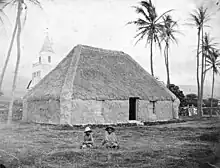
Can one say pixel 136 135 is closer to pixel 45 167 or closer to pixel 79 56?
pixel 45 167

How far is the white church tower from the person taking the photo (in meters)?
29.3

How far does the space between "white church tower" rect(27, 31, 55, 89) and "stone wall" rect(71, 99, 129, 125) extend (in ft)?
51.7

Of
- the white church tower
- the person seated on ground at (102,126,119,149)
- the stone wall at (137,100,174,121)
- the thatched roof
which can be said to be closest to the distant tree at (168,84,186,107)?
the thatched roof

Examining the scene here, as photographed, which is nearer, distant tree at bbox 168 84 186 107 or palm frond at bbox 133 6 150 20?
palm frond at bbox 133 6 150 20

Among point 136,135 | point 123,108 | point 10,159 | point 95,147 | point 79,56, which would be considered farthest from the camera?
point 79,56

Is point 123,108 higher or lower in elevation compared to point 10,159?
higher

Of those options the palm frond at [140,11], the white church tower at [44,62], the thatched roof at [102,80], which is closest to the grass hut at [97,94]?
the thatched roof at [102,80]

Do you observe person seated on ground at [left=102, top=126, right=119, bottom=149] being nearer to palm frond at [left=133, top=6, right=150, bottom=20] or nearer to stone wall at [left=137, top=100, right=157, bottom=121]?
palm frond at [left=133, top=6, right=150, bottom=20]

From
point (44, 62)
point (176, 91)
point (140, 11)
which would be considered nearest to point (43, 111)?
point (140, 11)

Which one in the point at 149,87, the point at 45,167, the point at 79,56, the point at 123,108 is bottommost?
the point at 45,167

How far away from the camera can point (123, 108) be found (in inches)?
557

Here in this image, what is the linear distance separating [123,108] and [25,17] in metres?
7.72

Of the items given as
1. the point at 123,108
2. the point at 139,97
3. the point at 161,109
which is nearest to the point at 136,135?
the point at 123,108

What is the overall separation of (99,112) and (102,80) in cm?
213
